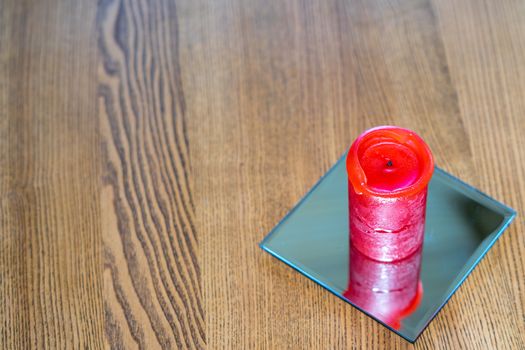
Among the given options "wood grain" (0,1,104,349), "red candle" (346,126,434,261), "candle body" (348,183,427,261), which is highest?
"red candle" (346,126,434,261)

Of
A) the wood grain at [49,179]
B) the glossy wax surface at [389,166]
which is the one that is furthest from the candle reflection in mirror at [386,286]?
the wood grain at [49,179]

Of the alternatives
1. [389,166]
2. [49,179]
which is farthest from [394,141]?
[49,179]

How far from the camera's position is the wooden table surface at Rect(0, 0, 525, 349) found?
0.67m

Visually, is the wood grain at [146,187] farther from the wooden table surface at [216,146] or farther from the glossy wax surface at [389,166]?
the glossy wax surface at [389,166]

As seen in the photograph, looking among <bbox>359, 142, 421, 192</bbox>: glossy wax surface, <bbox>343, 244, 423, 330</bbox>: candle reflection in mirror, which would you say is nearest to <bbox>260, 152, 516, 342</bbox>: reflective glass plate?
<bbox>343, 244, 423, 330</bbox>: candle reflection in mirror

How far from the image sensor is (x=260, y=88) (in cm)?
83

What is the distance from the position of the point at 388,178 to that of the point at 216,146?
0.80ft

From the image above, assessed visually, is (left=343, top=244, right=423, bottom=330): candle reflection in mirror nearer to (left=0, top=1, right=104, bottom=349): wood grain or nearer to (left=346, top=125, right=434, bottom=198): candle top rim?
(left=346, top=125, right=434, bottom=198): candle top rim

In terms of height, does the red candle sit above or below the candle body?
above

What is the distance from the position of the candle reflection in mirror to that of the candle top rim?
0.11 m

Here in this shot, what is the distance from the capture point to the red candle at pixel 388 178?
0.59 metres

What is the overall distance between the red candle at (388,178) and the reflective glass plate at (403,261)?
2.5 inches

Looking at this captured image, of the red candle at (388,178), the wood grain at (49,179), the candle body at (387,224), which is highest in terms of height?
the red candle at (388,178)

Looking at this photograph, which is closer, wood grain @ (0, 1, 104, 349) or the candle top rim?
the candle top rim
